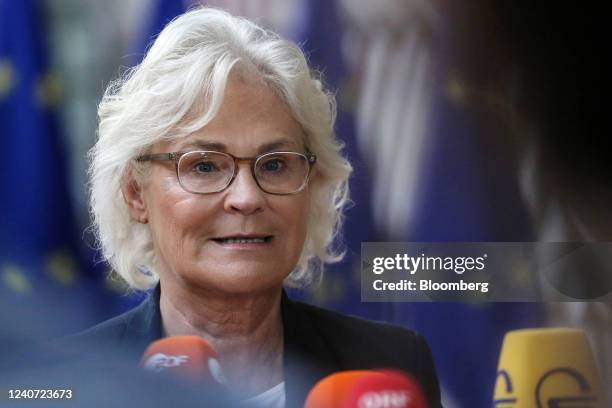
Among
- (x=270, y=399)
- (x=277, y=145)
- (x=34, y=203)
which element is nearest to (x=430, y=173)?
(x=277, y=145)

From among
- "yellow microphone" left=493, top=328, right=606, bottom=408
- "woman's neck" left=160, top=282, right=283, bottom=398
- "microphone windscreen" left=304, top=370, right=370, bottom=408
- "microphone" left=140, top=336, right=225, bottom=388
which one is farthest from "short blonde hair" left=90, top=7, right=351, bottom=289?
"yellow microphone" left=493, top=328, right=606, bottom=408

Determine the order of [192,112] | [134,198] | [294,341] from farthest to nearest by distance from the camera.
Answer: [294,341] < [134,198] < [192,112]

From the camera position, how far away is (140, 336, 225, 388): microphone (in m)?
2.70

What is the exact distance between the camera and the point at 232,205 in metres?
2.67

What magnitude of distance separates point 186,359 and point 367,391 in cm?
59

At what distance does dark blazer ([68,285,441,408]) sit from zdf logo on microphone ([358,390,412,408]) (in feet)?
0.29

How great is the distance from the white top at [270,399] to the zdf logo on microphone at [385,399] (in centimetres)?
25

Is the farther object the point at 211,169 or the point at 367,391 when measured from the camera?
the point at 367,391

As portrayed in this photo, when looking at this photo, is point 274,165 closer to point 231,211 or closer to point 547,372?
point 231,211

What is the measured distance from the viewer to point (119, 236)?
110 inches

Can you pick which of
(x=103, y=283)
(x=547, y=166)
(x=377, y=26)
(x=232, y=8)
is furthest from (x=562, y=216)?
(x=103, y=283)

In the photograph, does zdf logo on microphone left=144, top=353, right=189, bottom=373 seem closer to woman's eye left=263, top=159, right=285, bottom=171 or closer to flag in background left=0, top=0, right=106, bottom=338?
flag in background left=0, top=0, right=106, bottom=338

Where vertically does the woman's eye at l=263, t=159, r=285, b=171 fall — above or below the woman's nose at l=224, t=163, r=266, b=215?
above

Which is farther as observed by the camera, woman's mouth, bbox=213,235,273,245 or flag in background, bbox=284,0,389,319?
flag in background, bbox=284,0,389,319
